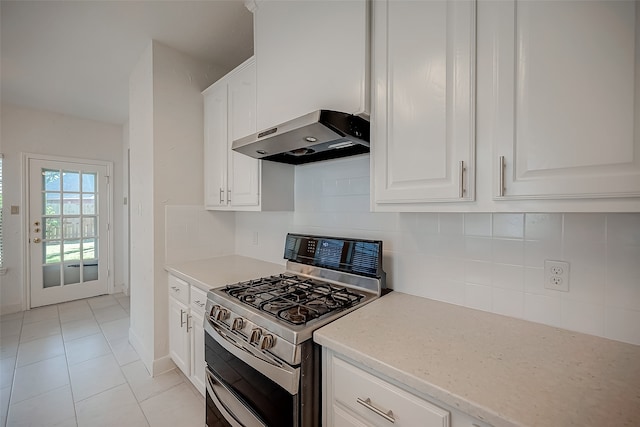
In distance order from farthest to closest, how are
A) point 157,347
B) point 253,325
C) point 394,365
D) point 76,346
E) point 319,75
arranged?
point 76,346, point 157,347, point 319,75, point 253,325, point 394,365

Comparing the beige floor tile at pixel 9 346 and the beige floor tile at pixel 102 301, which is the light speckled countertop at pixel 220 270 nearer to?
the beige floor tile at pixel 9 346

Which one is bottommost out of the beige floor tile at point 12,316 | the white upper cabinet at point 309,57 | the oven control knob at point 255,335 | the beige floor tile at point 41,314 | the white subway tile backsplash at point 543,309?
the beige floor tile at point 41,314

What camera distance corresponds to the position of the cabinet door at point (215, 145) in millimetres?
2146

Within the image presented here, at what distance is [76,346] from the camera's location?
2.61 metres

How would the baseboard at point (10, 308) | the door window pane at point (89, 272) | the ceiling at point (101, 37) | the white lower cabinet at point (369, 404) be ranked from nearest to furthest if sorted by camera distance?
the white lower cabinet at point (369, 404)
the ceiling at point (101, 37)
the baseboard at point (10, 308)
the door window pane at point (89, 272)

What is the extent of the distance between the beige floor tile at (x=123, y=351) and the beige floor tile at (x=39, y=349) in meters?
0.41

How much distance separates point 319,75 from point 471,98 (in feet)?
2.32

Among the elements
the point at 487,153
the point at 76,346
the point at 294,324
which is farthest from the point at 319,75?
the point at 76,346

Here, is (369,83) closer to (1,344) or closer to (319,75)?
(319,75)

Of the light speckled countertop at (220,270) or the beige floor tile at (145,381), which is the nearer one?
the light speckled countertop at (220,270)

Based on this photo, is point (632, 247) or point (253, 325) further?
point (253, 325)

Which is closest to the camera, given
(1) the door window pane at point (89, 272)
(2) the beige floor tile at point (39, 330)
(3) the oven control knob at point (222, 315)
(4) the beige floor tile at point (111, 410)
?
(3) the oven control knob at point (222, 315)

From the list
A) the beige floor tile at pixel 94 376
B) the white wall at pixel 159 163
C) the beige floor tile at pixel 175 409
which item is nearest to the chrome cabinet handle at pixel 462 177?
the beige floor tile at pixel 175 409

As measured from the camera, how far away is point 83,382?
81.5 inches
